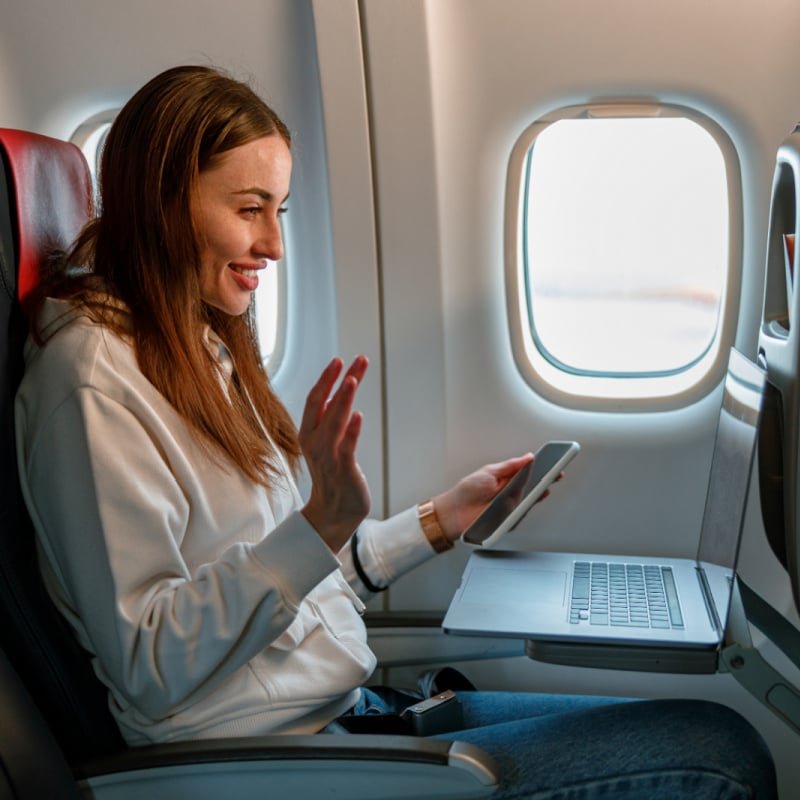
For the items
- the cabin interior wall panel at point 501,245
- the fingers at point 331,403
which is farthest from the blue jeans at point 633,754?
the cabin interior wall panel at point 501,245

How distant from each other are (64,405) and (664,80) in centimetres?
129

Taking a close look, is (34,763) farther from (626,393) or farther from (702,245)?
(702,245)

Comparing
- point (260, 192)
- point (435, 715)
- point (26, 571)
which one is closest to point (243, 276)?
point (260, 192)

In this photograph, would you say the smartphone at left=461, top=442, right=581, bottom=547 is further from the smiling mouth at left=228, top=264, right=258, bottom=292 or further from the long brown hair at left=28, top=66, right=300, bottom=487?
the smiling mouth at left=228, top=264, right=258, bottom=292

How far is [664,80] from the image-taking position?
210 centimetres

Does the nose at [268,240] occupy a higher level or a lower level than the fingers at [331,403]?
higher

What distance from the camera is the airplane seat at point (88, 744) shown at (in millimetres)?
1396

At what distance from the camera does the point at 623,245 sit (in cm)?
233

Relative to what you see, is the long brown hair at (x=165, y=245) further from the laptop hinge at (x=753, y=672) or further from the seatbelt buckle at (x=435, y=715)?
the laptop hinge at (x=753, y=672)

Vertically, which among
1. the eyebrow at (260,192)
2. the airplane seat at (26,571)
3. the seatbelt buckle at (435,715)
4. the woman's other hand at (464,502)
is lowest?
the seatbelt buckle at (435,715)

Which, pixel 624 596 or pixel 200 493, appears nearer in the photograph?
pixel 200 493

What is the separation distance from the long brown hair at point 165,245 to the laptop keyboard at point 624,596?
1.82ft

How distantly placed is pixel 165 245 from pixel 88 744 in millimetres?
685

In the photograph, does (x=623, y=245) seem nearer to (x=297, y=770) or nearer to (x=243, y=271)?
(x=243, y=271)
